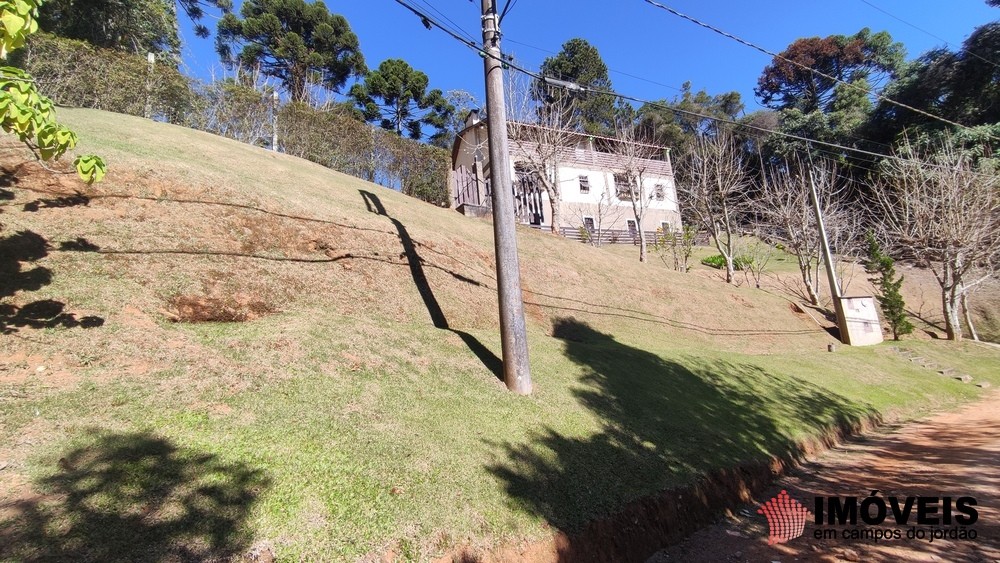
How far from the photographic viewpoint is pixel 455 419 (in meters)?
6.16

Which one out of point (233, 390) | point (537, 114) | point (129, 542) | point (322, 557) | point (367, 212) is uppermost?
point (537, 114)

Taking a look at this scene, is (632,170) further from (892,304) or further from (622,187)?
(892,304)

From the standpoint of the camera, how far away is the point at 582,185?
1399 inches

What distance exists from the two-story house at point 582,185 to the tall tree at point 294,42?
12.5 m

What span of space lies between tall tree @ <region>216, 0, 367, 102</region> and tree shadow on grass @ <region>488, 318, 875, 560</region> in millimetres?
32983

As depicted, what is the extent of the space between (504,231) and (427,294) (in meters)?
4.03

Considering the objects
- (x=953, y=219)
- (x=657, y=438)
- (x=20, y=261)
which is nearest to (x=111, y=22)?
(x=20, y=261)

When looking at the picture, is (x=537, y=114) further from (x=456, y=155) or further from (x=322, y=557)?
(x=322, y=557)

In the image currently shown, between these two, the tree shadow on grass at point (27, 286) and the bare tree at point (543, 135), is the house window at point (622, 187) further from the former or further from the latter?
the tree shadow on grass at point (27, 286)

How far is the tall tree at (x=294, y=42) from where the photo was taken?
119ft

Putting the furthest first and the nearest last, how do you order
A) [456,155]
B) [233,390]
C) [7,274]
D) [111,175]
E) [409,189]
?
[456,155] → [409,189] → [111,175] → [7,274] → [233,390]

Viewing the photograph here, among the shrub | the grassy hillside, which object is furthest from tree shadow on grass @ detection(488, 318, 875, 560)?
the shrub

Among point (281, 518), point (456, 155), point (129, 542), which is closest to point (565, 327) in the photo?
point (281, 518)

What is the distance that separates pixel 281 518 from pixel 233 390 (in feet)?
7.07
